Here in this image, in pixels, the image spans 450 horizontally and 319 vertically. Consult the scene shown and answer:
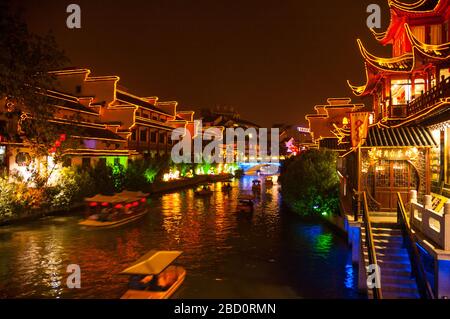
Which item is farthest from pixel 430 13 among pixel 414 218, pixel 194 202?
pixel 194 202

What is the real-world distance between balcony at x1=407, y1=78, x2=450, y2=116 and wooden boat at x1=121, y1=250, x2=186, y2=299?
39.7 ft

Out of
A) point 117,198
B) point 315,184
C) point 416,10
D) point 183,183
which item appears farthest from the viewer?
point 183,183

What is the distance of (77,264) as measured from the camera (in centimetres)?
1878

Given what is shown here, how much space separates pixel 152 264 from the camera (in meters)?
14.0

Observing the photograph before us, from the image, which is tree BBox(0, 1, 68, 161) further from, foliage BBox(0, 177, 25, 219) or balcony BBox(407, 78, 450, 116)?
balcony BBox(407, 78, 450, 116)

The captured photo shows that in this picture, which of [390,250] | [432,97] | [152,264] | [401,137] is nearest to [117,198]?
[152,264]

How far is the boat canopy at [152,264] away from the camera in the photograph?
13061 mm

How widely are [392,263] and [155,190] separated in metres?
40.1

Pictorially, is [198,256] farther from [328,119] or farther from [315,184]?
[328,119]

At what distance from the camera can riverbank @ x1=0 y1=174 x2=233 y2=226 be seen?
28625 millimetres

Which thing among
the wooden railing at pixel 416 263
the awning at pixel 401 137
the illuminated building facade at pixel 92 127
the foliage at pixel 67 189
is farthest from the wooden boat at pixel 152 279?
the illuminated building facade at pixel 92 127

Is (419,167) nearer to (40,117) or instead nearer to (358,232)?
(358,232)

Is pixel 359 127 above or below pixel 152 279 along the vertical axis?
above

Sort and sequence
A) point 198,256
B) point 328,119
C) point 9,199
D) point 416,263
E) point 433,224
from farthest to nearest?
point 328,119 → point 9,199 → point 198,256 → point 433,224 → point 416,263
